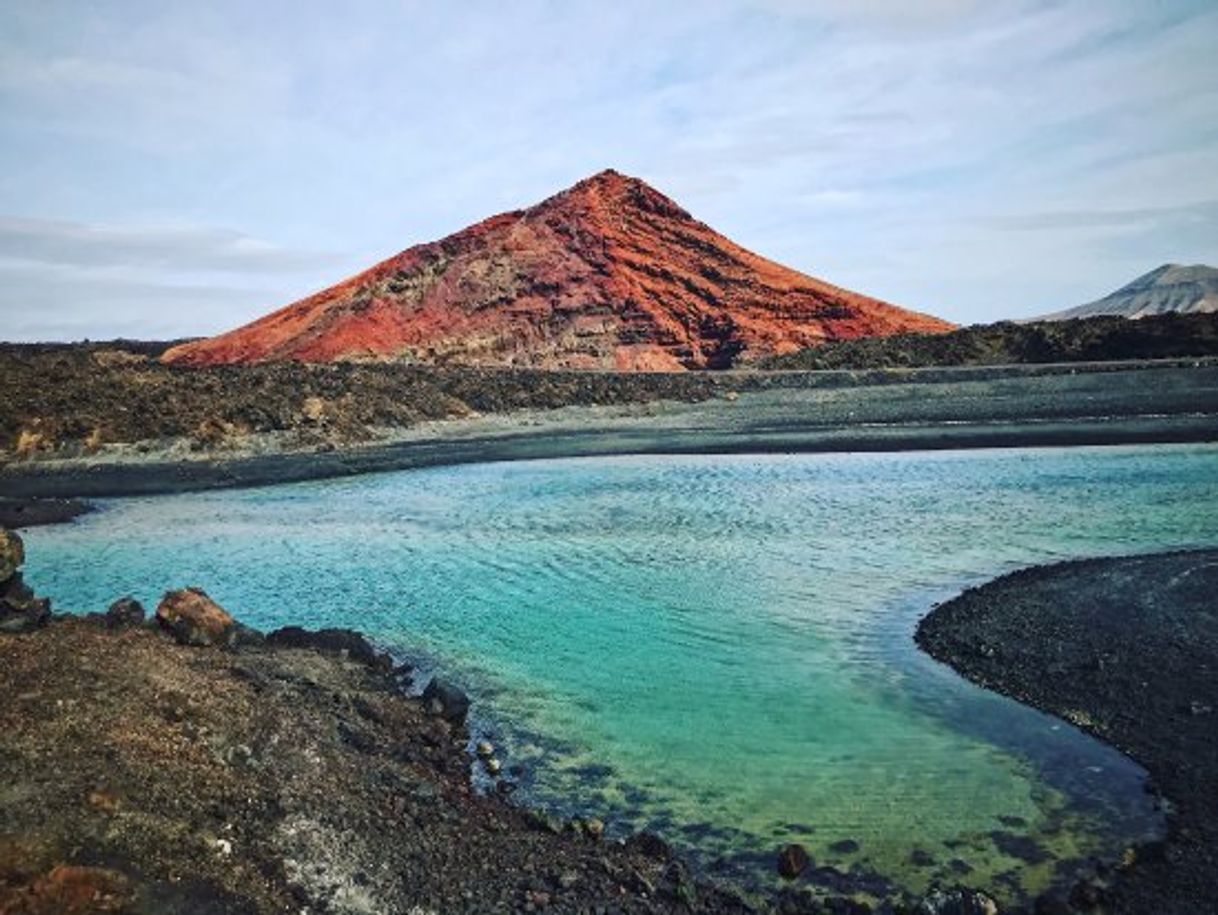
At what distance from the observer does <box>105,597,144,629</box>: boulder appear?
40.6 ft

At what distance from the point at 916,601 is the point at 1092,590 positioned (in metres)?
2.60

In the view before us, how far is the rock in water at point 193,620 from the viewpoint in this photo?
1193cm

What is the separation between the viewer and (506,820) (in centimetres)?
823

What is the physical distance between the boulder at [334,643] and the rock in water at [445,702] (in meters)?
1.61

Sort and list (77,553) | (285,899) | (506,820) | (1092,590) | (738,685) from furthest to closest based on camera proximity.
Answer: (77,553) → (1092,590) → (738,685) → (506,820) → (285,899)

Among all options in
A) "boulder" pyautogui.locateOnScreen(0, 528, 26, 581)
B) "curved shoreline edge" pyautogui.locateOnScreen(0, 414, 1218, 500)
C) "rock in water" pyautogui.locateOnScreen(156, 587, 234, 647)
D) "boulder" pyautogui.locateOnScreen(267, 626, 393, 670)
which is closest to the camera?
"boulder" pyautogui.locateOnScreen(0, 528, 26, 581)

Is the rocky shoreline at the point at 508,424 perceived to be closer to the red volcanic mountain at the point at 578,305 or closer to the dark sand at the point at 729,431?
the dark sand at the point at 729,431

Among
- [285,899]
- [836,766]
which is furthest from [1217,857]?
[285,899]

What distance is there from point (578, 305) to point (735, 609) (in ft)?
201

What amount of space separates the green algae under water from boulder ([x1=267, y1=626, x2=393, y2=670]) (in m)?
0.92

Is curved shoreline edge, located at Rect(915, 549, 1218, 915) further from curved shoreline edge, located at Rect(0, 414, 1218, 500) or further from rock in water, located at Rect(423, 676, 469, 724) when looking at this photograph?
curved shoreline edge, located at Rect(0, 414, 1218, 500)

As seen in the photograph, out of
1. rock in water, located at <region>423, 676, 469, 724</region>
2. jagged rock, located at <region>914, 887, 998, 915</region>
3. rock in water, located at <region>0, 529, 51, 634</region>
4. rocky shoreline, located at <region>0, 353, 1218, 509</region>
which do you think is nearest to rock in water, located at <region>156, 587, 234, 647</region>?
rock in water, located at <region>0, 529, 51, 634</region>

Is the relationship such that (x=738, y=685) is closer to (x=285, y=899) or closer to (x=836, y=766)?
(x=836, y=766)

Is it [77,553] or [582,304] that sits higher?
[582,304]
